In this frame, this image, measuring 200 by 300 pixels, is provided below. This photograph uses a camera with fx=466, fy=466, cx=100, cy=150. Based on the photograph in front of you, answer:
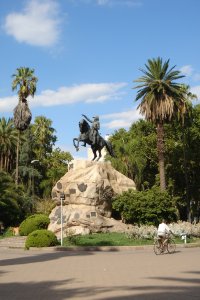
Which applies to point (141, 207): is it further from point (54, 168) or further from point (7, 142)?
point (54, 168)

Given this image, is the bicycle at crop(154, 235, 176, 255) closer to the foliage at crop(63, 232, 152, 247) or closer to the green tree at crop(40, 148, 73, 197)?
the foliage at crop(63, 232, 152, 247)

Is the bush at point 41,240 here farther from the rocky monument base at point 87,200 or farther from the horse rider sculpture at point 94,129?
the horse rider sculpture at point 94,129

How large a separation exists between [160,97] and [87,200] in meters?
13.9

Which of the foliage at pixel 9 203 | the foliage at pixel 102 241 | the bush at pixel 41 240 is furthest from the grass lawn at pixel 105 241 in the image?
the foliage at pixel 9 203

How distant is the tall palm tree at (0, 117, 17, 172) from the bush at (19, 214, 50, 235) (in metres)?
22.2

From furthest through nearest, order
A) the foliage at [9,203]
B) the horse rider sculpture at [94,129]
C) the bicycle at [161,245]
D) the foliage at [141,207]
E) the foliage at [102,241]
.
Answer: the foliage at [9,203] → the horse rider sculpture at [94,129] → the foliage at [141,207] → the foliage at [102,241] → the bicycle at [161,245]

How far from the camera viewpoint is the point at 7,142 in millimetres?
58625

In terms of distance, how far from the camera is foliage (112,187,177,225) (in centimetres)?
3357

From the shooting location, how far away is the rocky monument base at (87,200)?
106 ft

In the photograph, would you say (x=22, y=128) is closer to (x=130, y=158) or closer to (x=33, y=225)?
(x=130, y=158)

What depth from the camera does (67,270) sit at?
15.0 metres

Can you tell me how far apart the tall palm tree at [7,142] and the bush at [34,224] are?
2216cm

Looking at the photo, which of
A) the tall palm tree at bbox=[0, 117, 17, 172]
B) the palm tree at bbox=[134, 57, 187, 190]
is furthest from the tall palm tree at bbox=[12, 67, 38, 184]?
the palm tree at bbox=[134, 57, 187, 190]

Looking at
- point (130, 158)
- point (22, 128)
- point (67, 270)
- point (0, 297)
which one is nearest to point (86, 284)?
point (0, 297)
